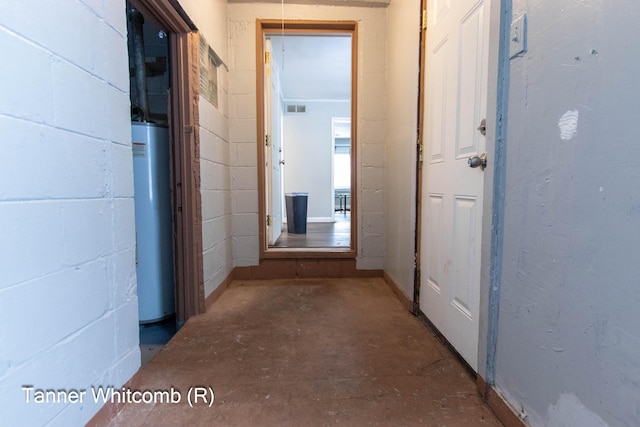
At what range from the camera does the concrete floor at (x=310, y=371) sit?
3.94 feet

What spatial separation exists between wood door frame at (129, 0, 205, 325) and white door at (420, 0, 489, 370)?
1.41m

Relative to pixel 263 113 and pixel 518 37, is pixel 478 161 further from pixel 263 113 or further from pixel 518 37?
pixel 263 113

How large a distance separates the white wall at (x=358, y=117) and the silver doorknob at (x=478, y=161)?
64.4 inches

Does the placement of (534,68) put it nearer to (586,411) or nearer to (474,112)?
(474,112)

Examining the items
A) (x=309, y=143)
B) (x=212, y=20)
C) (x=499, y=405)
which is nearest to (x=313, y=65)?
(x=309, y=143)

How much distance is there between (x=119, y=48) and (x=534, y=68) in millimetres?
1415

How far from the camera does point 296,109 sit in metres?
6.48

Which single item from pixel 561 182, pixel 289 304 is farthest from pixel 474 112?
pixel 289 304

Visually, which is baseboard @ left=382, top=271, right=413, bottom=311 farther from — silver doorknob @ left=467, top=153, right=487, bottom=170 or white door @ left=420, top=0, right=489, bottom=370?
silver doorknob @ left=467, top=153, right=487, bottom=170

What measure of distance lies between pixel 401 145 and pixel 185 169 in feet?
4.91

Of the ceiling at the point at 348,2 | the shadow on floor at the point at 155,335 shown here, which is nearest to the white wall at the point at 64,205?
the shadow on floor at the point at 155,335

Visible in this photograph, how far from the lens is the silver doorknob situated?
129 centimetres

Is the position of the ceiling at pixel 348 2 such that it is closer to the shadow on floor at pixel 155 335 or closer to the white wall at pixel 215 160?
the white wall at pixel 215 160

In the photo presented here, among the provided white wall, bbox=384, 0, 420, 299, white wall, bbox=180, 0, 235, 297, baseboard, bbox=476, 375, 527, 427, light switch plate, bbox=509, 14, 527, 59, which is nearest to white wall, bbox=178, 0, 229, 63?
white wall, bbox=180, 0, 235, 297
